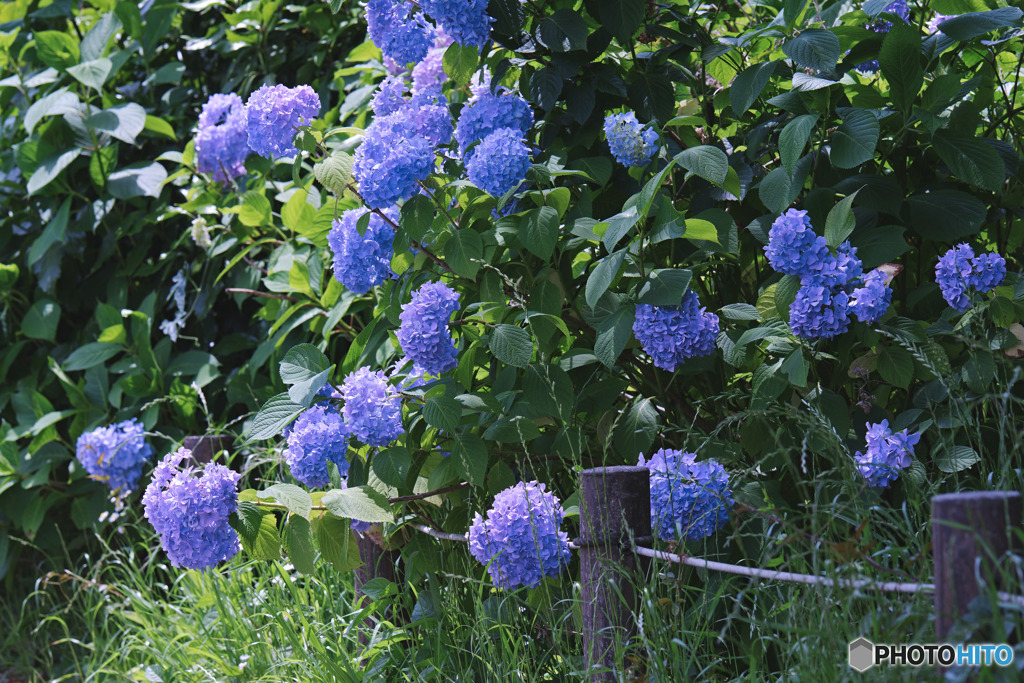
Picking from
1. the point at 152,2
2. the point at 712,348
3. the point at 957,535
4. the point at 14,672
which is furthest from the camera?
the point at 152,2

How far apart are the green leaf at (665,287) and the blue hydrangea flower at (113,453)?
6.96 ft

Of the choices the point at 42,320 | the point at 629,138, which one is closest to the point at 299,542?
the point at 629,138

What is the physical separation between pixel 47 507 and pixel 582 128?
2683 millimetres

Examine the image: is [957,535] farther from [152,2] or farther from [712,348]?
[152,2]

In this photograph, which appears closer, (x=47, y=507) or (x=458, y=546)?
(x=458, y=546)

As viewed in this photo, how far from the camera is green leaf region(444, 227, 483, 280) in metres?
1.86

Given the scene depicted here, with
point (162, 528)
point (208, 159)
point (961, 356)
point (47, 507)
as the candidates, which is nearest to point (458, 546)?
point (162, 528)

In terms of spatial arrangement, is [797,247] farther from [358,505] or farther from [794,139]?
[358,505]

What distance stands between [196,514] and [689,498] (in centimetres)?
100

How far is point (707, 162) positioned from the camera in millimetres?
1788

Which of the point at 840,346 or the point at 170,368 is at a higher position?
the point at 840,346

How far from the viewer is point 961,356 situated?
190 centimetres

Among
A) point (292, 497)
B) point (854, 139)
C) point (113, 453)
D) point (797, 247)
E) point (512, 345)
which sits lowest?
point (113, 453)

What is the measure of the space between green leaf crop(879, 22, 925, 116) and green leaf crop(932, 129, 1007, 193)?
120mm
